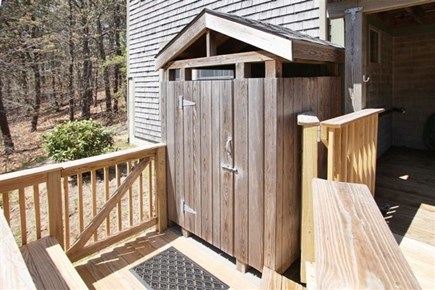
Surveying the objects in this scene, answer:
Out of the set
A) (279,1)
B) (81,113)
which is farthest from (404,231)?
(81,113)

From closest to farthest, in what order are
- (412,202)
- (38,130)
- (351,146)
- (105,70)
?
(351,146) → (412,202) → (38,130) → (105,70)

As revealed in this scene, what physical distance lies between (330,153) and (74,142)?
5.67 metres

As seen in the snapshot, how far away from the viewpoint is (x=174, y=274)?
2875mm

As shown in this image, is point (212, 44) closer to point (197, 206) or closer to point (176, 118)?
point (176, 118)

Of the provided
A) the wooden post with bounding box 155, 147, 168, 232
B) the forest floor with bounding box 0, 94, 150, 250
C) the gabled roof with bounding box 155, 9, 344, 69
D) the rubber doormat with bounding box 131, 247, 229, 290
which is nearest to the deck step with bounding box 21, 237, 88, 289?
the forest floor with bounding box 0, 94, 150, 250

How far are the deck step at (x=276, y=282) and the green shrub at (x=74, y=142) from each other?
512cm

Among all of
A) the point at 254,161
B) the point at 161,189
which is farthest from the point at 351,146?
the point at 161,189

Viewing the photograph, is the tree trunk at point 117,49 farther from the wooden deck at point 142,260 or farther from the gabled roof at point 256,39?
the wooden deck at point 142,260

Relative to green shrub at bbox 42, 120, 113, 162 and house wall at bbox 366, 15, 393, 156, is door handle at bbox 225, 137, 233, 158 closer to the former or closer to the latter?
house wall at bbox 366, 15, 393, 156

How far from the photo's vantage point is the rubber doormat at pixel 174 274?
2725 millimetres

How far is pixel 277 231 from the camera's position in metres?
2.66

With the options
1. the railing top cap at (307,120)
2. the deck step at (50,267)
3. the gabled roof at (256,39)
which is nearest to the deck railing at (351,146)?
the railing top cap at (307,120)

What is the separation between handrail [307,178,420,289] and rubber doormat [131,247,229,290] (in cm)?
191

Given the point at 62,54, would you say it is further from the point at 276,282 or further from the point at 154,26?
the point at 276,282
